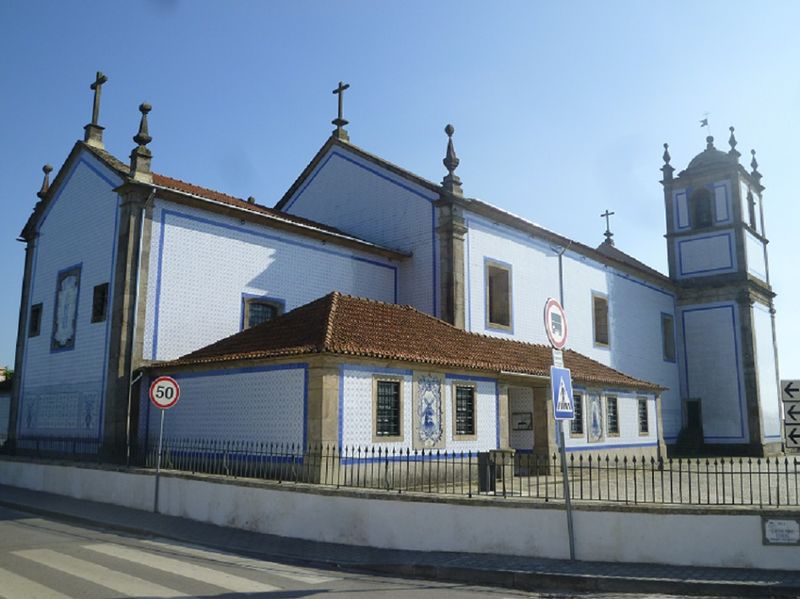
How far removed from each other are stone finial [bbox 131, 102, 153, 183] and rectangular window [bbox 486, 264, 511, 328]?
11117mm

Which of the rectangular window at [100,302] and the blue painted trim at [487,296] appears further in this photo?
the blue painted trim at [487,296]

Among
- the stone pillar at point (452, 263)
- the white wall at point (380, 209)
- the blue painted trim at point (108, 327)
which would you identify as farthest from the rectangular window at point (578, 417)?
the blue painted trim at point (108, 327)

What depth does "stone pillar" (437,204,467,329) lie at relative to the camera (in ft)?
70.6

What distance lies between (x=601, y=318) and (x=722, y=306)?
8.27m

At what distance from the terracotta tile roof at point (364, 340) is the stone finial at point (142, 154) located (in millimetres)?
4662

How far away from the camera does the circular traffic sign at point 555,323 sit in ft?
29.0

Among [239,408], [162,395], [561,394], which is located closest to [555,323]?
[561,394]

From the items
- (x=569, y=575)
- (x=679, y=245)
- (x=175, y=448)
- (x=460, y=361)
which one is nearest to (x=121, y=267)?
(x=175, y=448)

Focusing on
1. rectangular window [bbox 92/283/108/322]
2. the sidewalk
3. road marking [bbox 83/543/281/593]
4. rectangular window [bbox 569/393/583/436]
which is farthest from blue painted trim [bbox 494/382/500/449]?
rectangular window [bbox 92/283/108/322]

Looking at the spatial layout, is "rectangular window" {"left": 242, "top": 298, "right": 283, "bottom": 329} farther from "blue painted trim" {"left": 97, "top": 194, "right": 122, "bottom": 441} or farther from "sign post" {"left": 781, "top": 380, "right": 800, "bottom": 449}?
"sign post" {"left": 781, "top": 380, "right": 800, "bottom": 449}

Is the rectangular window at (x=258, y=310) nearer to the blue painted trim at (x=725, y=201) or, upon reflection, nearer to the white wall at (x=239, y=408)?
the white wall at (x=239, y=408)

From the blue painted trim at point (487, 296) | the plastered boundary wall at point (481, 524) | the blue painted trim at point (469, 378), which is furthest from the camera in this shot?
the blue painted trim at point (487, 296)

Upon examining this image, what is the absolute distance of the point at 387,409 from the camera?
14766mm

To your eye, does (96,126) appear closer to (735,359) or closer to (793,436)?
(793,436)
